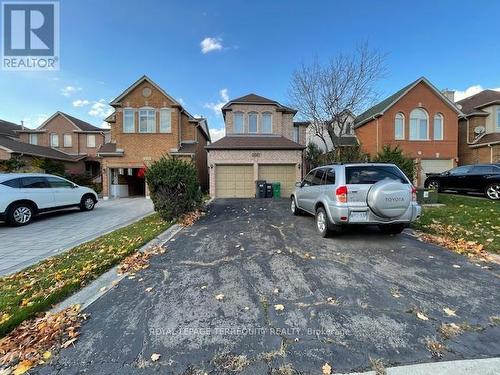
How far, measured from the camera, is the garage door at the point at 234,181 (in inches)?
629

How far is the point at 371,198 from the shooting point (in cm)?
523

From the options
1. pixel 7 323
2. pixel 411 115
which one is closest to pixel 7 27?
pixel 7 323

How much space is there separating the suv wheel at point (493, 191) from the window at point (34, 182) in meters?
19.1

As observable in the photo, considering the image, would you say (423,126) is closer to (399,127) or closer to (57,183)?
(399,127)

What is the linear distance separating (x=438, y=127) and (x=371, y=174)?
1848 centimetres

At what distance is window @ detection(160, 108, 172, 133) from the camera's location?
57.7 feet

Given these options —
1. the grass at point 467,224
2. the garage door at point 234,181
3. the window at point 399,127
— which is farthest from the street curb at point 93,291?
the window at point 399,127

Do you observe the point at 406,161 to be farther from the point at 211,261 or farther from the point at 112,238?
the point at 112,238

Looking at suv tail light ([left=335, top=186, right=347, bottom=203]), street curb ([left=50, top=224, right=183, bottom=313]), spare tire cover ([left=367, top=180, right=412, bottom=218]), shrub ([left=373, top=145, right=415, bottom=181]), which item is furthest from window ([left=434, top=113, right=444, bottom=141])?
street curb ([left=50, top=224, right=183, bottom=313])

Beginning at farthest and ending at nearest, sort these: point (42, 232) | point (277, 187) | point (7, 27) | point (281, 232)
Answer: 1. point (277, 187)
2. point (7, 27)
3. point (42, 232)
4. point (281, 232)

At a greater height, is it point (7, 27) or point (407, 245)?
point (7, 27)

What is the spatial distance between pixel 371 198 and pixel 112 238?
20.9ft

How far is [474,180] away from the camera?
1202 centimetres

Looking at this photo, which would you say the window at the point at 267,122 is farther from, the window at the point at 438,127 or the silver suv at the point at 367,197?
the window at the point at 438,127
